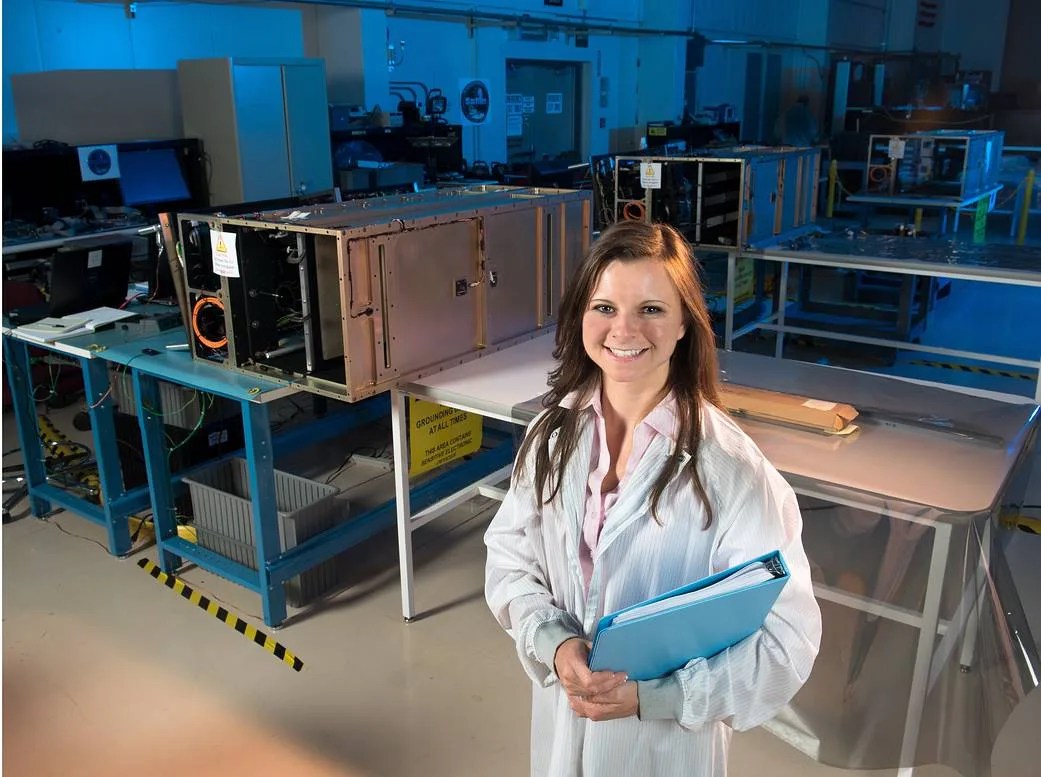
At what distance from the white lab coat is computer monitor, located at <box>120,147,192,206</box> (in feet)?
18.3

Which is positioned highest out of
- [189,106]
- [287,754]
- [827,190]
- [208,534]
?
[189,106]

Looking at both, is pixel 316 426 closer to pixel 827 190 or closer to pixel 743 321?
pixel 743 321

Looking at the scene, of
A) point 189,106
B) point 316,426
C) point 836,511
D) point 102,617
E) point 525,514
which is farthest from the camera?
point 189,106

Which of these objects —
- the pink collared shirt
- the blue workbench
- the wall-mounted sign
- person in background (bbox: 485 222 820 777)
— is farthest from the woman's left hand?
the wall-mounted sign

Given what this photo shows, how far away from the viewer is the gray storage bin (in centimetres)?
294

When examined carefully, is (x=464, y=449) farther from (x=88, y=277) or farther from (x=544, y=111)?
(x=544, y=111)

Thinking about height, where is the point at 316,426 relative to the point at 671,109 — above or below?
below

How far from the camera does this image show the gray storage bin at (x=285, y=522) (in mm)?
2936

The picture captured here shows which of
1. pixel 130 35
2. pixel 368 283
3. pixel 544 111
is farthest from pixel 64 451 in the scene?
pixel 544 111

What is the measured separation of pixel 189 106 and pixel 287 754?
5.35 meters

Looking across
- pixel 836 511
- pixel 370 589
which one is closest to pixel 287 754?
pixel 370 589

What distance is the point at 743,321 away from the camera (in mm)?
5234

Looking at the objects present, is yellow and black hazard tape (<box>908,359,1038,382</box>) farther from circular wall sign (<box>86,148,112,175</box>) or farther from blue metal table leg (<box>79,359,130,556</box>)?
circular wall sign (<box>86,148,112,175</box>)

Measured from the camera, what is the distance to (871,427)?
87.3 inches
